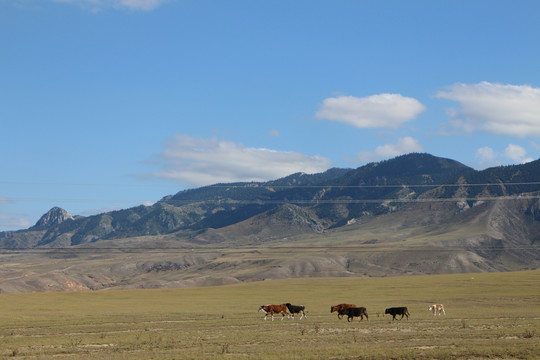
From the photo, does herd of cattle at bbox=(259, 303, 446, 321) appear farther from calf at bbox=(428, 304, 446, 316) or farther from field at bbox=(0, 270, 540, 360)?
field at bbox=(0, 270, 540, 360)

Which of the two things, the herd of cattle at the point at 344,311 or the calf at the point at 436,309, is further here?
the calf at the point at 436,309

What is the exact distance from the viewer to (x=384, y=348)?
35.9m

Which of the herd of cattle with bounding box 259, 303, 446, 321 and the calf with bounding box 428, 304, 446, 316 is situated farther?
the calf with bounding box 428, 304, 446, 316

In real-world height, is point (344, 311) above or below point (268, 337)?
above

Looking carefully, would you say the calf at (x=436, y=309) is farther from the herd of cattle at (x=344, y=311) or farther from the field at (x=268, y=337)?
the field at (x=268, y=337)

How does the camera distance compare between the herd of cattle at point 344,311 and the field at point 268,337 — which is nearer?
the field at point 268,337

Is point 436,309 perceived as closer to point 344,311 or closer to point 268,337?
point 344,311

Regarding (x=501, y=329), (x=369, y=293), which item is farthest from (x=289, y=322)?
(x=369, y=293)

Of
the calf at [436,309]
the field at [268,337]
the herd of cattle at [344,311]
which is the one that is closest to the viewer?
the field at [268,337]

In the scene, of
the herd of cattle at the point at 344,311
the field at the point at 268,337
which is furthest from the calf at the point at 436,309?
the field at the point at 268,337

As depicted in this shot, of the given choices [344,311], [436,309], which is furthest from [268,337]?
[436,309]

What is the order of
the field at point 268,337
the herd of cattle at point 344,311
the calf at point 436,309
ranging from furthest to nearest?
the calf at point 436,309 → the herd of cattle at point 344,311 → the field at point 268,337

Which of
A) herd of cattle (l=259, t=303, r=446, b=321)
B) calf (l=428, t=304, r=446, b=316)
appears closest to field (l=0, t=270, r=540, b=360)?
herd of cattle (l=259, t=303, r=446, b=321)

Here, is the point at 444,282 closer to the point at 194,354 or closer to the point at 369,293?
the point at 369,293
